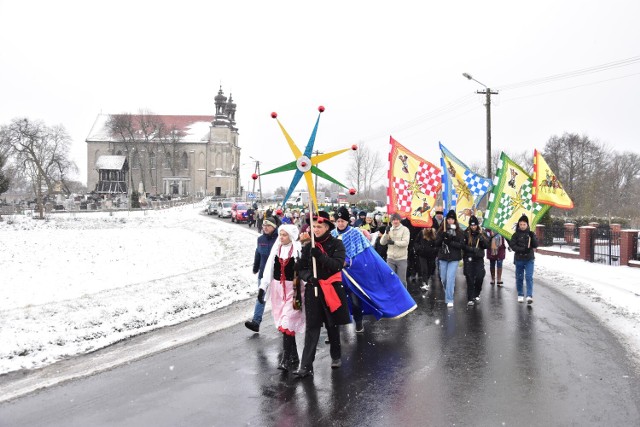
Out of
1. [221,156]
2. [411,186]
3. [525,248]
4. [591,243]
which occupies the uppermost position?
[221,156]

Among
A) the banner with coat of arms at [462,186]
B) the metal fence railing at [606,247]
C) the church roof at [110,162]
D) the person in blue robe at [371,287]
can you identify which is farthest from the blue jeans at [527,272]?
the church roof at [110,162]

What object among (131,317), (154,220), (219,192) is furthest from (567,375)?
(219,192)

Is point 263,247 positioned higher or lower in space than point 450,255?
higher

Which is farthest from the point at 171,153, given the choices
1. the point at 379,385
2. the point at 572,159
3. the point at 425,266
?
the point at 379,385

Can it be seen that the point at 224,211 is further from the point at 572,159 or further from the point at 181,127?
the point at 181,127

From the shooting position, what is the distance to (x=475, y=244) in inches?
423

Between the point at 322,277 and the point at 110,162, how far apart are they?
100420 millimetres

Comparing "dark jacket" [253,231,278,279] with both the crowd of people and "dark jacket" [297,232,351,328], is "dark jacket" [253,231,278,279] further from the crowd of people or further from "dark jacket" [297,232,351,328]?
"dark jacket" [297,232,351,328]

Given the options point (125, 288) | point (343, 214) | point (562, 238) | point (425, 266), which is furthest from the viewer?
point (562, 238)

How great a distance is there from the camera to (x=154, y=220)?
A: 1788 inches

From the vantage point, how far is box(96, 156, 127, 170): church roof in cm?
9838

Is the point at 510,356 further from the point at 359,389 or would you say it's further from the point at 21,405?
the point at 21,405

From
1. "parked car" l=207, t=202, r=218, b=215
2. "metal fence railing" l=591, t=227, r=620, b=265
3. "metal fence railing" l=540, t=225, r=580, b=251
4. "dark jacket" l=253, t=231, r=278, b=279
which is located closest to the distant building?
"parked car" l=207, t=202, r=218, b=215

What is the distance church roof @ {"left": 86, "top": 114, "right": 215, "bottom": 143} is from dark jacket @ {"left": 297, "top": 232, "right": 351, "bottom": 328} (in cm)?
10289
